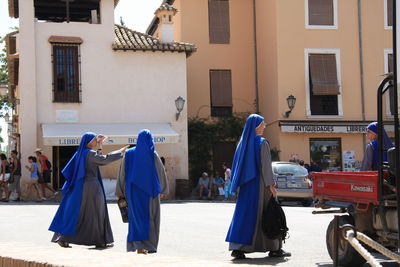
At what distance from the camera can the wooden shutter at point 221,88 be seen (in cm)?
3256

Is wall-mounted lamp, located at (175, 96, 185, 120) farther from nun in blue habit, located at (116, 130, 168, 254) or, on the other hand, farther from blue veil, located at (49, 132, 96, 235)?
nun in blue habit, located at (116, 130, 168, 254)

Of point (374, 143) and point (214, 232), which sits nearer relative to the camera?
point (374, 143)

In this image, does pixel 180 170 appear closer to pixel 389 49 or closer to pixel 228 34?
pixel 228 34

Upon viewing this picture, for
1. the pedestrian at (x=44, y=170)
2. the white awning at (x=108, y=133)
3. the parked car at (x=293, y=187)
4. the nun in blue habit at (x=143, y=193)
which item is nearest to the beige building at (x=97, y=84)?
the white awning at (x=108, y=133)

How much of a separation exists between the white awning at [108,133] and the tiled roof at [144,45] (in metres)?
3.02

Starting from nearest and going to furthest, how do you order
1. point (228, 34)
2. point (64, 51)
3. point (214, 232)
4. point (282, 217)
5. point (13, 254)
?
point (13, 254)
point (282, 217)
point (214, 232)
point (64, 51)
point (228, 34)

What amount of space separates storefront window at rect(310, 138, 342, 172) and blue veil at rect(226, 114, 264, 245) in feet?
69.1

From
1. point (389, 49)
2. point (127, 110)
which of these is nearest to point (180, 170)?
point (127, 110)

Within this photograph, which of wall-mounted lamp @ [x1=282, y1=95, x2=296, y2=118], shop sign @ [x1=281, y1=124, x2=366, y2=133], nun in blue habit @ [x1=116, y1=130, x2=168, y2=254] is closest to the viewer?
nun in blue habit @ [x1=116, y1=130, x2=168, y2=254]

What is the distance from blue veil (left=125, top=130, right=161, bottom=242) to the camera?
30.7 feet

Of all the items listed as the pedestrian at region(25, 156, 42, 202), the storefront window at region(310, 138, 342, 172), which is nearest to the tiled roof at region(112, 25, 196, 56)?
the pedestrian at region(25, 156, 42, 202)

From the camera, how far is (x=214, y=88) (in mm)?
32688

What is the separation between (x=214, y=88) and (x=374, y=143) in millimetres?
23277

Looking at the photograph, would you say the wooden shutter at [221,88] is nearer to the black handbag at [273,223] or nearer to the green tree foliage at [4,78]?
the green tree foliage at [4,78]
